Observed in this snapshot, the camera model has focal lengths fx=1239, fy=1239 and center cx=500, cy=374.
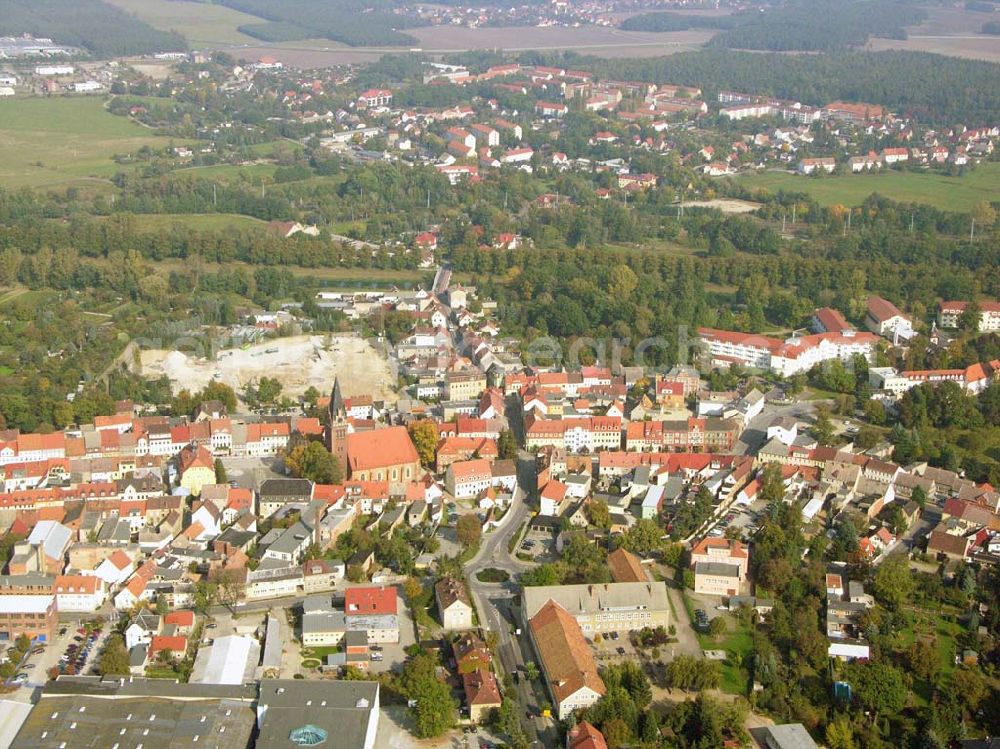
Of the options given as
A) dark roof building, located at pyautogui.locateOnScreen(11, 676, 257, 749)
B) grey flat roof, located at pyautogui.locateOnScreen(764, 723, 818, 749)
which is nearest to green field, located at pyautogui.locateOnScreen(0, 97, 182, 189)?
dark roof building, located at pyautogui.locateOnScreen(11, 676, 257, 749)

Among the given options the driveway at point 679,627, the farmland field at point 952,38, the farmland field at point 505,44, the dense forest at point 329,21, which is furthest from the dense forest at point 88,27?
the driveway at point 679,627

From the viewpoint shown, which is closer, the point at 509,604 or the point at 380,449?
the point at 509,604

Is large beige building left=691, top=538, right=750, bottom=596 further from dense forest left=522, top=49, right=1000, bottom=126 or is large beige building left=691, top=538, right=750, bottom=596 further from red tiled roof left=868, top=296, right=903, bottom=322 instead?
dense forest left=522, top=49, right=1000, bottom=126

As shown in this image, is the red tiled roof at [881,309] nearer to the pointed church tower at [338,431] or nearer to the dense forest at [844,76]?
the pointed church tower at [338,431]

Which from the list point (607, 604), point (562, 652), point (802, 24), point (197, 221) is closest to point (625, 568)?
point (607, 604)

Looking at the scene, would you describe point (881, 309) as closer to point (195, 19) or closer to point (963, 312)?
point (963, 312)

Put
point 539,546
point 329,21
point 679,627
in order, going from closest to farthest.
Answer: point 679,627, point 539,546, point 329,21
